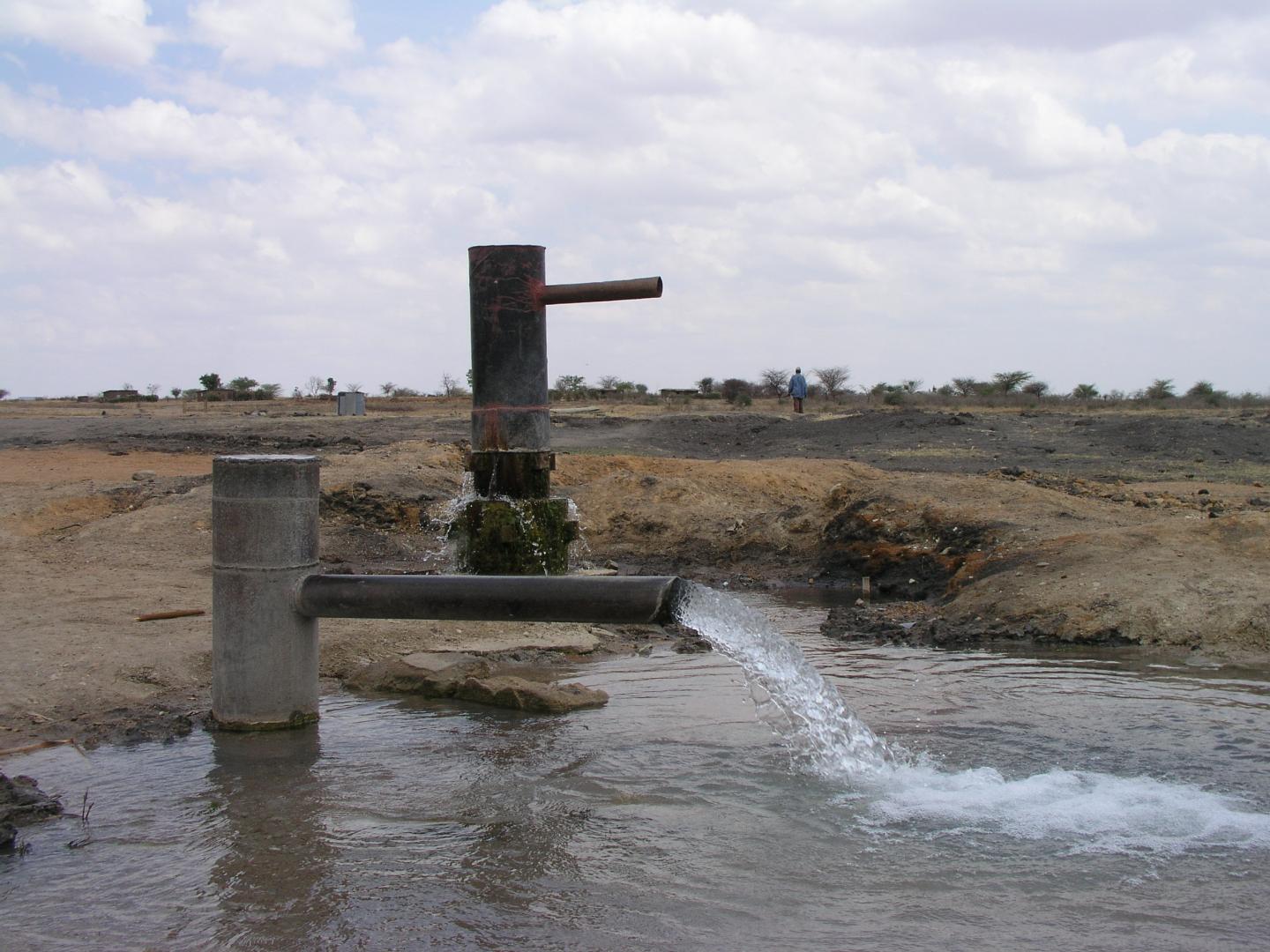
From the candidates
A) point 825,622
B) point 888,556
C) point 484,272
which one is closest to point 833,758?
point 484,272

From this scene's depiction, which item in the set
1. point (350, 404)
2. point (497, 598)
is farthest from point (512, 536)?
point (350, 404)

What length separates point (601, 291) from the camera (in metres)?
6.03

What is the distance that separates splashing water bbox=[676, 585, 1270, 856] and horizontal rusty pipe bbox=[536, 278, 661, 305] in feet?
5.59

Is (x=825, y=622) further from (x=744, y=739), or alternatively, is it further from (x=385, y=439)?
(x=385, y=439)

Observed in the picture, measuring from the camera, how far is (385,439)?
831 inches

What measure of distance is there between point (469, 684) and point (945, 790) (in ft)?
8.52

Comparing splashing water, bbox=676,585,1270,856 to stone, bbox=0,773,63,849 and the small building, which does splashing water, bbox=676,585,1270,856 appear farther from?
the small building

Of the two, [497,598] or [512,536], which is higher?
[512,536]

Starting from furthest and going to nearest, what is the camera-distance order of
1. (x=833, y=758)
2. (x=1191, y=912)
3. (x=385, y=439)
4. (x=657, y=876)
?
(x=385, y=439) → (x=833, y=758) → (x=657, y=876) → (x=1191, y=912)

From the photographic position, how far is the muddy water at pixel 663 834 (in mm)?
3574

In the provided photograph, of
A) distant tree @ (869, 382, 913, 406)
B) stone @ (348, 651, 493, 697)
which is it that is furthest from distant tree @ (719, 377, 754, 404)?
stone @ (348, 651, 493, 697)

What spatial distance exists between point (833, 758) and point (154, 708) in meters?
3.33

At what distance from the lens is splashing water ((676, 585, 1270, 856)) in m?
4.36

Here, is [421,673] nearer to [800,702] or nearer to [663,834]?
[800,702]
